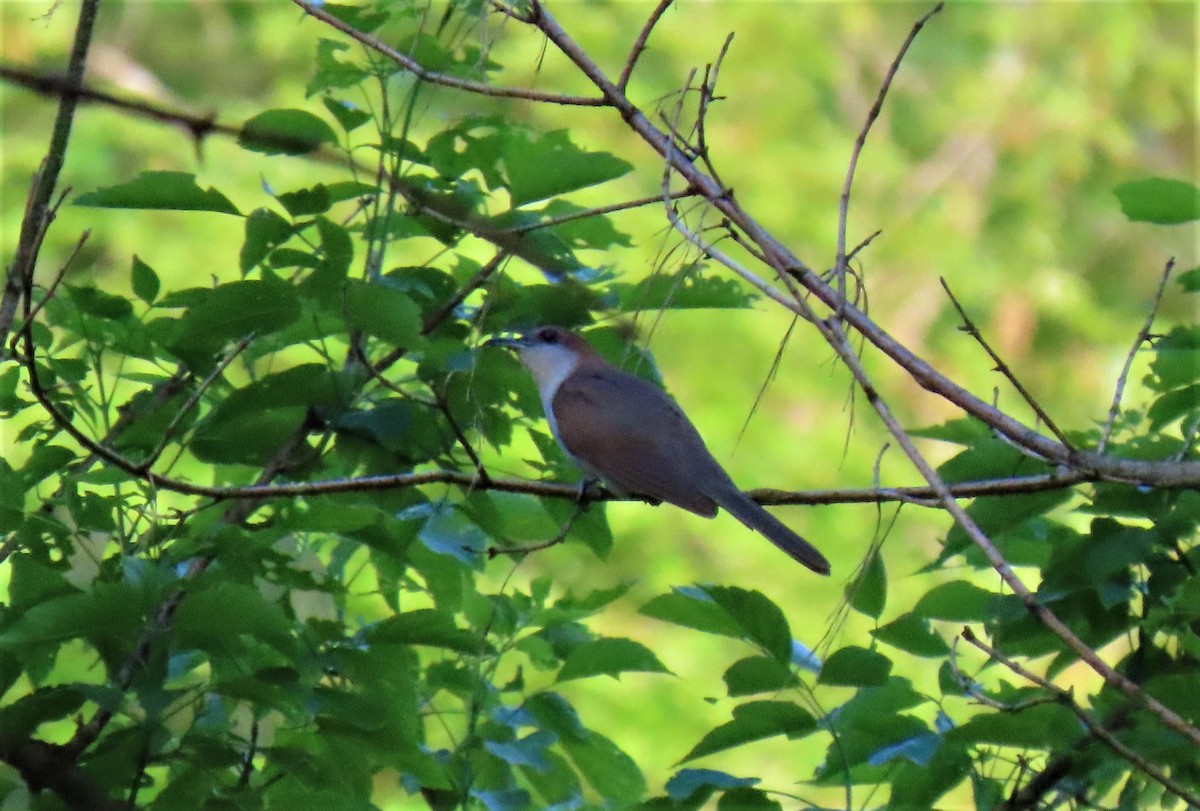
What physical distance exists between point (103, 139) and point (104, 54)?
341 cm

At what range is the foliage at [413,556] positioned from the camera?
2.51 metres

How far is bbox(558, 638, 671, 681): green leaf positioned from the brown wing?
1.03 meters

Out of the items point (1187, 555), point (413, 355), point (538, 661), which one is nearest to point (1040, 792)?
point (1187, 555)

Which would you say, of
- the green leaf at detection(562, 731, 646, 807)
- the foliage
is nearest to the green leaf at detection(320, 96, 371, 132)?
the foliage

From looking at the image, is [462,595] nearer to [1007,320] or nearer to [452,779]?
[452,779]

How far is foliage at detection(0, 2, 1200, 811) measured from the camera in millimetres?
2514

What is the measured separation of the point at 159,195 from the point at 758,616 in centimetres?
161

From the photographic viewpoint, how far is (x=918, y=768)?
281 cm

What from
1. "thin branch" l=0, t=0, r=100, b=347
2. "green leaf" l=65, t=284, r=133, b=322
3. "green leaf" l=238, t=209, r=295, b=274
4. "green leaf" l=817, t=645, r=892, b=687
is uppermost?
"green leaf" l=238, t=209, r=295, b=274

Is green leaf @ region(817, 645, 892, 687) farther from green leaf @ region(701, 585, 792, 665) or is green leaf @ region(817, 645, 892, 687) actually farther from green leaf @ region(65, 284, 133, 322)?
green leaf @ region(65, 284, 133, 322)

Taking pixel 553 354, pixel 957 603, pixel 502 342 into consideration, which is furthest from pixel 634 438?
pixel 957 603

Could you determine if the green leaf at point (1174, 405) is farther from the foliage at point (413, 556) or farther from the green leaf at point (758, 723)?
the green leaf at point (758, 723)

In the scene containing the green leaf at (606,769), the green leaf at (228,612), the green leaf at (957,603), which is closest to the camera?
the green leaf at (228,612)

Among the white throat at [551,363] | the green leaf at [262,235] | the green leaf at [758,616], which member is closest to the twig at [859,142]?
the green leaf at [758,616]
